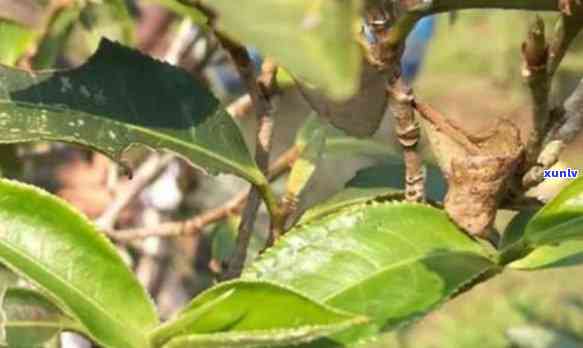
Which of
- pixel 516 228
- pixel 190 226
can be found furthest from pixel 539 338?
pixel 516 228

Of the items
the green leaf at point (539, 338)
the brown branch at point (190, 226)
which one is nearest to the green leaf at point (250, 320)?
the brown branch at point (190, 226)

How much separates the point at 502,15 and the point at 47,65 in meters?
5.18

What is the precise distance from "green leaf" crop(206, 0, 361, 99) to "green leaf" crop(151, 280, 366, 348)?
244mm

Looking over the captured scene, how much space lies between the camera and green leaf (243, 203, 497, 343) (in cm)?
73

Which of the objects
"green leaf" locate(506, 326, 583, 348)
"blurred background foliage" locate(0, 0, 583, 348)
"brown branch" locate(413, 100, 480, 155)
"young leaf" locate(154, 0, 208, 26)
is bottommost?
"green leaf" locate(506, 326, 583, 348)

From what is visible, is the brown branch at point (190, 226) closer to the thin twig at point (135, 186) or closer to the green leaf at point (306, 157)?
the thin twig at point (135, 186)

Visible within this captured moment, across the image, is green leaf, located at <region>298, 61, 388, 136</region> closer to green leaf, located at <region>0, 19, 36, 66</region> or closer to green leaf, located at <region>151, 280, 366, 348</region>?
green leaf, located at <region>151, 280, 366, 348</region>

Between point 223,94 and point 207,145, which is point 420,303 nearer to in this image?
point 207,145

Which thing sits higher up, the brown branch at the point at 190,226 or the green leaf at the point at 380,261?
the green leaf at the point at 380,261

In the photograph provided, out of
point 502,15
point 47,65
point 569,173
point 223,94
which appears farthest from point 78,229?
point 502,15

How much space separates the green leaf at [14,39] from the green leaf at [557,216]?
2.24ft

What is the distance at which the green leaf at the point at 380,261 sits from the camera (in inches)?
28.9

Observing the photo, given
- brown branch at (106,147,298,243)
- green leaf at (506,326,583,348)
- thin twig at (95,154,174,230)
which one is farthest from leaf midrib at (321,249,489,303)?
green leaf at (506,326,583,348)

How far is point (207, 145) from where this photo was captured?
87cm
